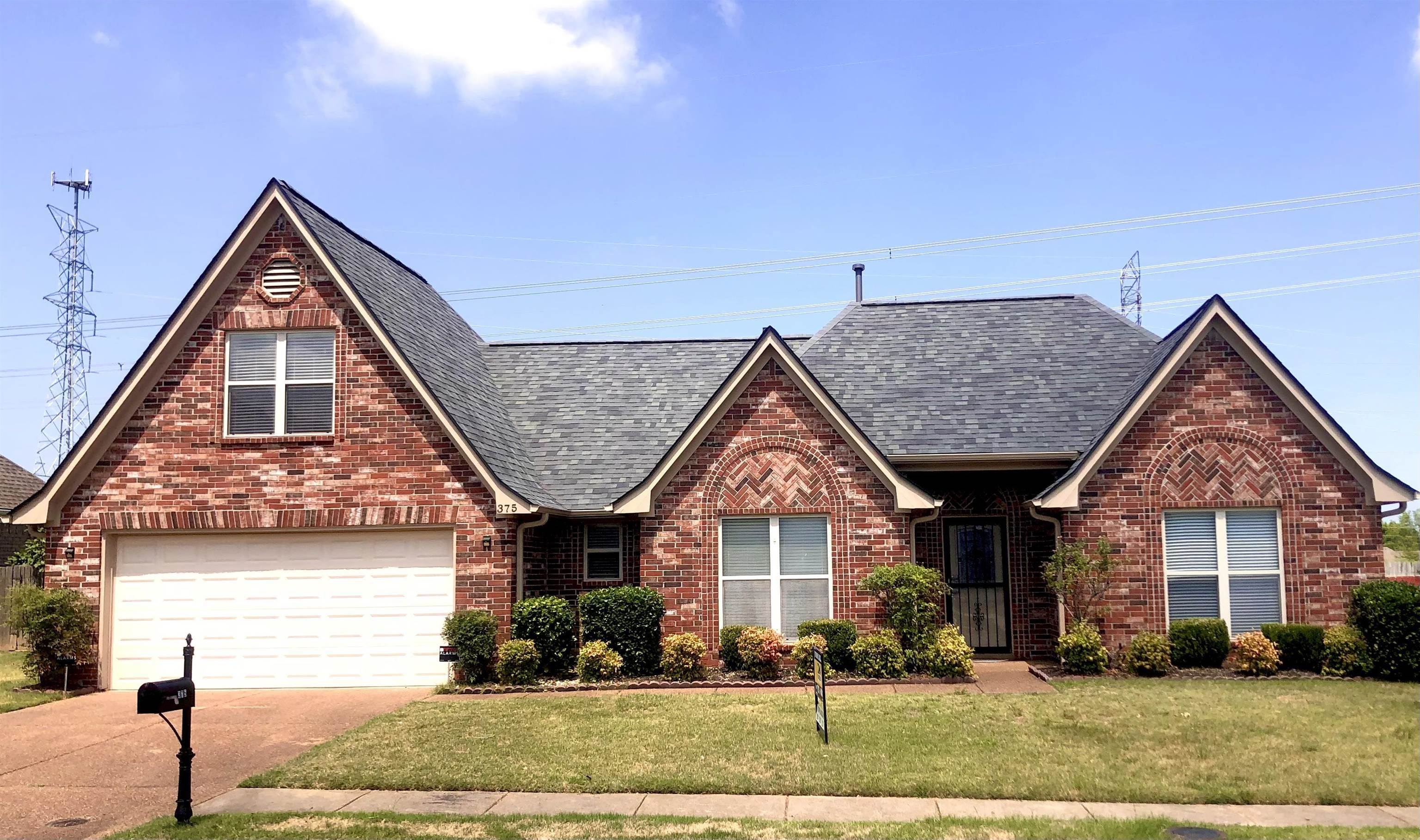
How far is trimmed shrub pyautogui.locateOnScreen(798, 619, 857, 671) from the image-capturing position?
16.1 metres

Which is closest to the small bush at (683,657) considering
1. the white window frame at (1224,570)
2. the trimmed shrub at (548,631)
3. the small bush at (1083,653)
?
the trimmed shrub at (548,631)

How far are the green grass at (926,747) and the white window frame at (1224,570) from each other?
1.92m

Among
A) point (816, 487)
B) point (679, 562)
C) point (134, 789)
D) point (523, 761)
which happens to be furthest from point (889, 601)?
point (134, 789)

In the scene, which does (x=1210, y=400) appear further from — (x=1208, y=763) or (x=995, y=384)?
(x=1208, y=763)

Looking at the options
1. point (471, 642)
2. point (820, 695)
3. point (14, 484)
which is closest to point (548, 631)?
point (471, 642)

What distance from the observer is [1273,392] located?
16859 millimetres

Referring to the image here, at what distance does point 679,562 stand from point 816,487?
2.38 meters

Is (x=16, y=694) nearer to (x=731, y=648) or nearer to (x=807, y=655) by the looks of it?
(x=731, y=648)

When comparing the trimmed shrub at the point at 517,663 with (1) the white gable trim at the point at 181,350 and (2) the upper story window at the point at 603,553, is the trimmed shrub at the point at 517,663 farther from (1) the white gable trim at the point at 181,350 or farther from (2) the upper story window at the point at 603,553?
(2) the upper story window at the point at 603,553

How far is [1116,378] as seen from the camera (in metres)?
19.7

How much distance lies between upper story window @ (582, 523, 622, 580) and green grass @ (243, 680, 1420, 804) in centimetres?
417

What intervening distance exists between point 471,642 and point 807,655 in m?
4.77

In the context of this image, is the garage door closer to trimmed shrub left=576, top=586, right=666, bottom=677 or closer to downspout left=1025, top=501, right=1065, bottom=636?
trimmed shrub left=576, top=586, right=666, bottom=677

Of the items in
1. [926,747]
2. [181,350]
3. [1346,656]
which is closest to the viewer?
[926,747]
